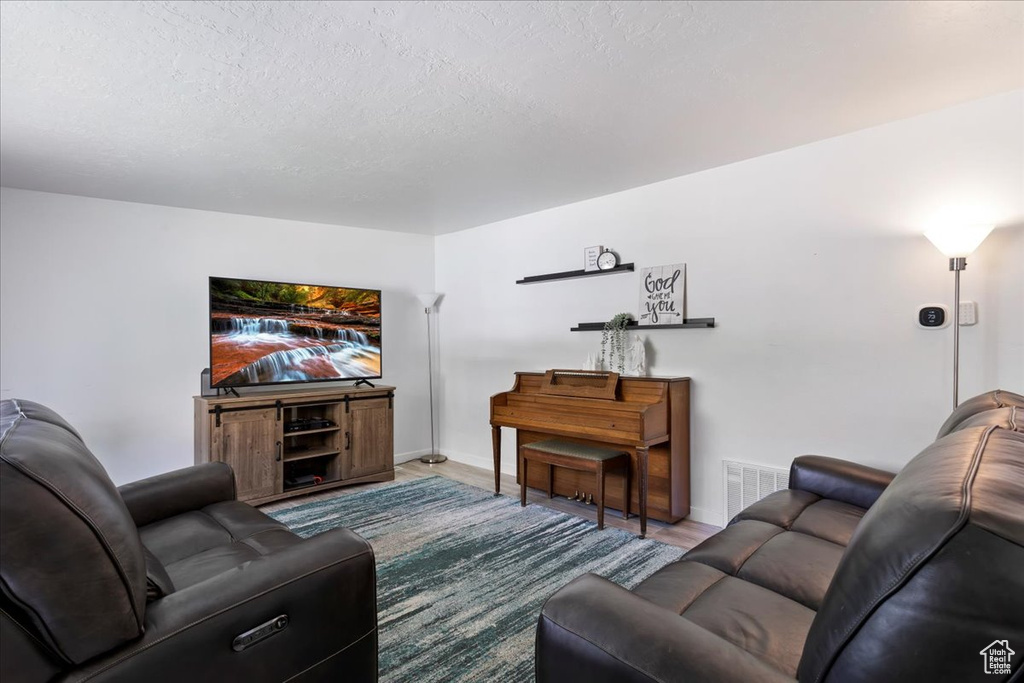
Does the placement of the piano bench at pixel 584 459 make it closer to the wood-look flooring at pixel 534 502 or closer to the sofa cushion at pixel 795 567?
the wood-look flooring at pixel 534 502

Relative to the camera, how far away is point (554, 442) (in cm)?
368

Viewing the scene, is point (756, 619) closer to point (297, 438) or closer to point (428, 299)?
point (297, 438)

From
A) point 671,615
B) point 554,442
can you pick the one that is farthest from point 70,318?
point 671,615

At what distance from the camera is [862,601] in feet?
2.54

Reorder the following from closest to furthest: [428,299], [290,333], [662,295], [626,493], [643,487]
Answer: [643,487], [626,493], [662,295], [290,333], [428,299]

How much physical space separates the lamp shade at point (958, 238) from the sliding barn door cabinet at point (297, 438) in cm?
382

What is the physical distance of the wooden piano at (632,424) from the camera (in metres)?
3.10

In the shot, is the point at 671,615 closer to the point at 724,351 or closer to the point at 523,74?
the point at 523,74

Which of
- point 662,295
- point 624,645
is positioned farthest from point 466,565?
point 662,295

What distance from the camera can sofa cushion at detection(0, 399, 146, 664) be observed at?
902mm

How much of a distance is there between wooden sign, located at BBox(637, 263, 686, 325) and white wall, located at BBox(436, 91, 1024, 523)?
0.07 metres

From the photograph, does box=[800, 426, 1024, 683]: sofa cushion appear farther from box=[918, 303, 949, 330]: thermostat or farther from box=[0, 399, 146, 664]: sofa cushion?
box=[918, 303, 949, 330]: thermostat

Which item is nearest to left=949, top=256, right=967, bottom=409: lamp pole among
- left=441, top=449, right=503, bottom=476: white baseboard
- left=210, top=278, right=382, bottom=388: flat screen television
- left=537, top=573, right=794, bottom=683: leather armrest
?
left=537, top=573, right=794, bottom=683: leather armrest

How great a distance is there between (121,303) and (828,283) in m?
4.73
